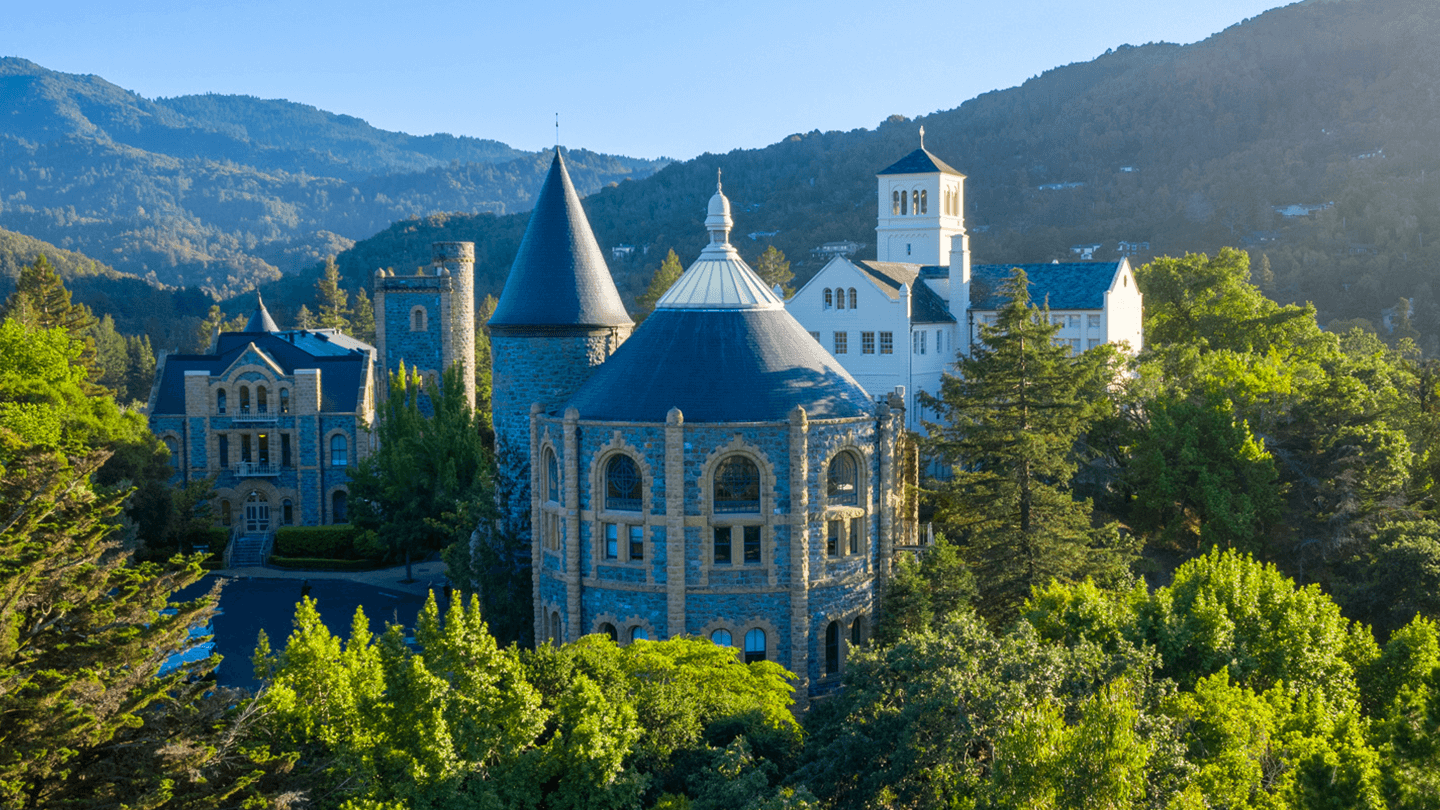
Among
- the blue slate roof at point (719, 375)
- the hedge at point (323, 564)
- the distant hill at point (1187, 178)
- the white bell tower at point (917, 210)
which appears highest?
the distant hill at point (1187, 178)

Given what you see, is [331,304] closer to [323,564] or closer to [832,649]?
[323,564]

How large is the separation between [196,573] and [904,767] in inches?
540

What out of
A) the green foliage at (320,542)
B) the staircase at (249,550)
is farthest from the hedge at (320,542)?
the staircase at (249,550)

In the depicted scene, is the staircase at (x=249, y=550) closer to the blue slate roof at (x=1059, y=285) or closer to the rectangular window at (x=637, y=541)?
the rectangular window at (x=637, y=541)

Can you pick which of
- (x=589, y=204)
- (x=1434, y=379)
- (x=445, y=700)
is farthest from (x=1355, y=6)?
(x=445, y=700)

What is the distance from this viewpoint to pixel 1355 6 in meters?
177

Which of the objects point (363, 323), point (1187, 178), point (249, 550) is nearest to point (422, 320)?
point (249, 550)

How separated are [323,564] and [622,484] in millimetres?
29859

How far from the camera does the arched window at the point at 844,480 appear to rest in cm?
3431

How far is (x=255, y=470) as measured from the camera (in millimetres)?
63438

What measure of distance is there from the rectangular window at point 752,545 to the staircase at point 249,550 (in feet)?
117

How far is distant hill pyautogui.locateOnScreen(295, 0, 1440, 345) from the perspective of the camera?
392 ft

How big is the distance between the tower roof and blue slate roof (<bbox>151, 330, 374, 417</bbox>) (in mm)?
30061

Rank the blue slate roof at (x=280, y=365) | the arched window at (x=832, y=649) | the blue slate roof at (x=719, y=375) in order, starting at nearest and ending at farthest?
the blue slate roof at (x=719, y=375)
the arched window at (x=832, y=649)
the blue slate roof at (x=280, y=365)
